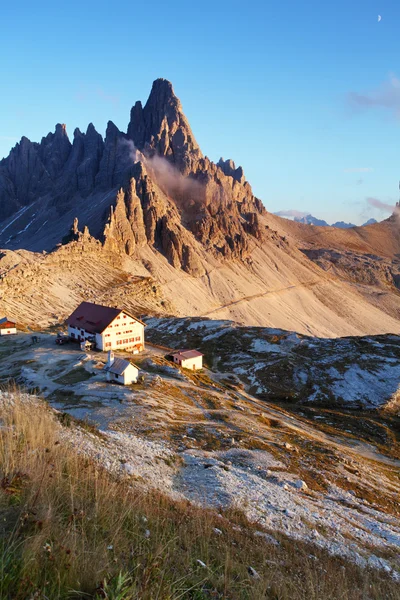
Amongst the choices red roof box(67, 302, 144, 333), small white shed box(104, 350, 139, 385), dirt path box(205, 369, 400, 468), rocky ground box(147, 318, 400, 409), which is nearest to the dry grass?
small white shed box(104, 350, 139, 385)

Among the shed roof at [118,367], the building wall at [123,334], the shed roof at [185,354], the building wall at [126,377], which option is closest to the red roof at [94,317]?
the building wall at [123,334]

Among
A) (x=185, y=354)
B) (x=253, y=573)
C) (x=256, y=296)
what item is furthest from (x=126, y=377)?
(x=256, y=296)

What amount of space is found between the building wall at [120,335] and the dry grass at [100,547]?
54.4 metres

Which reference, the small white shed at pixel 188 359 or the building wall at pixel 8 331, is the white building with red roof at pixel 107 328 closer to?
the small white shed at pixel 188 359

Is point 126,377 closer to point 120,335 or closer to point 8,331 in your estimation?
point 120,335

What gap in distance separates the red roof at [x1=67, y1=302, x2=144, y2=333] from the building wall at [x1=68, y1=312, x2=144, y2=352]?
0.61 m

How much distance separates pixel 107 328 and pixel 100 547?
194 feet

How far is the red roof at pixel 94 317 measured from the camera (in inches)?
2530

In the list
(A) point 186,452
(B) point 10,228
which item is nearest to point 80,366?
(A) point 186,452

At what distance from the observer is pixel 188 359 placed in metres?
65.9

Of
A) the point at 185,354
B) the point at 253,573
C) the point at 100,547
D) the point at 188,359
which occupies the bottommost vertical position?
the point at 188,359

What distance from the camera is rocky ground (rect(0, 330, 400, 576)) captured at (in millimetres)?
15430

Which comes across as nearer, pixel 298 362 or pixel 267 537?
pixel 267 537

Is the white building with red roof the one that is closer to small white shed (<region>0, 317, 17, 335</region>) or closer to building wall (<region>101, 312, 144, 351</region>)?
building wall (<region>101, 312, 144, 351</region>)
